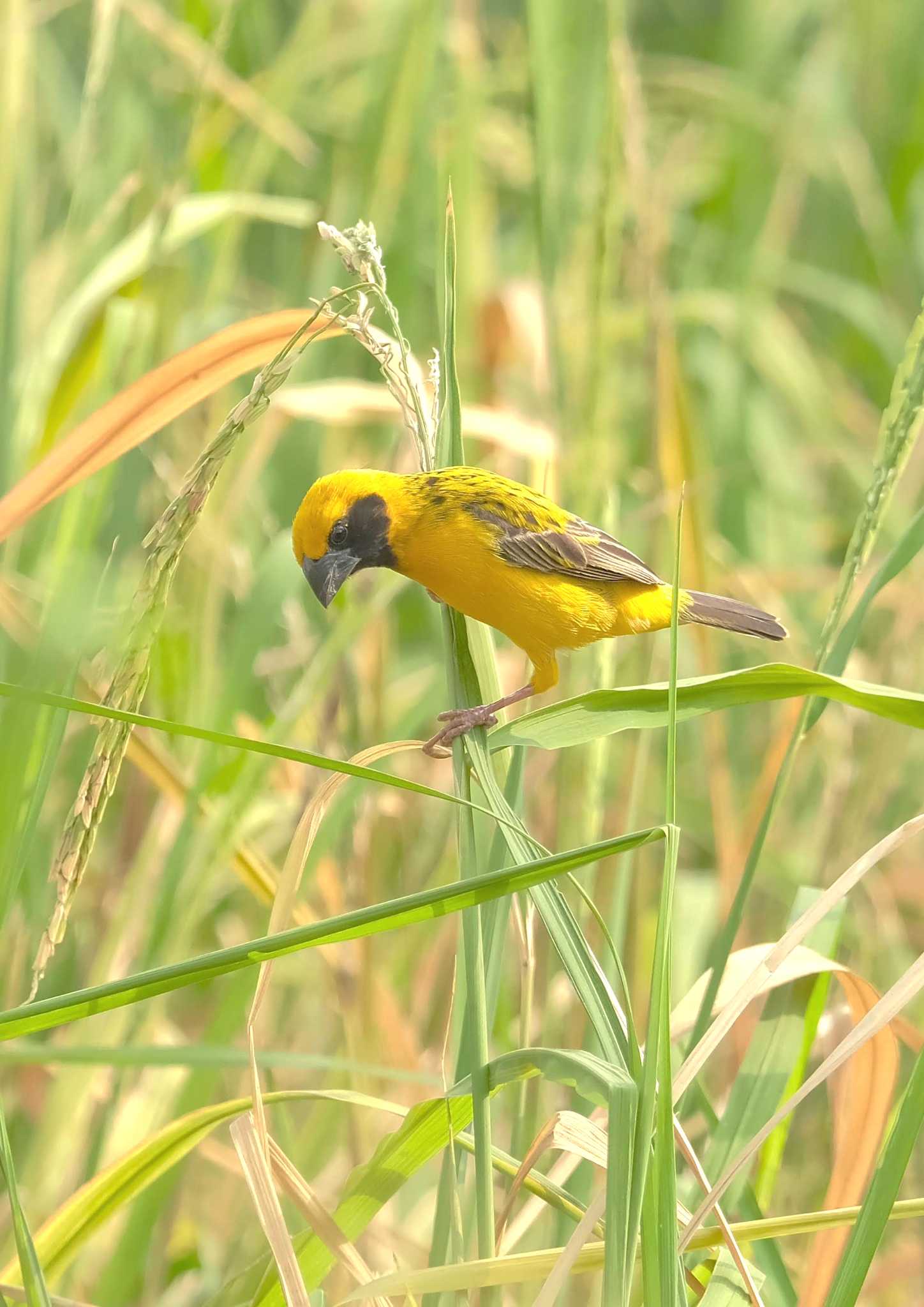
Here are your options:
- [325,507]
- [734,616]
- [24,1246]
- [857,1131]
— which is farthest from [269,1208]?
[734,616]

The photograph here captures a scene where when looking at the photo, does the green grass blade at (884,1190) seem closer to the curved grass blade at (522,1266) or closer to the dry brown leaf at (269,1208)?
the curved grass blade at (522,1266)

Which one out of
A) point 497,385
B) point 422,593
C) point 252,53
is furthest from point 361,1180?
Result: point 252,53

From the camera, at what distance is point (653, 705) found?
148 cm

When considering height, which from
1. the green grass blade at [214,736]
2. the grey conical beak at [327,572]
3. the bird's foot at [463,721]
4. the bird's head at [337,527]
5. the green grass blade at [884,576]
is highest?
the bird's head at [337,527]

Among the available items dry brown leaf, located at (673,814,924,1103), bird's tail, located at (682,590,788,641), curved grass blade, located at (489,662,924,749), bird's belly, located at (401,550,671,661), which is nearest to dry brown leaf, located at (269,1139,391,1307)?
dry brown leaf, located at (673,814,924,1103)

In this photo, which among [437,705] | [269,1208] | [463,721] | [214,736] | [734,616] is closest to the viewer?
[214,736]

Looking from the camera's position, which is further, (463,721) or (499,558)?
(499,558)

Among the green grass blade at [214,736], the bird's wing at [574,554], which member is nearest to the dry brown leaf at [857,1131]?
the green grass blade at [214,736]

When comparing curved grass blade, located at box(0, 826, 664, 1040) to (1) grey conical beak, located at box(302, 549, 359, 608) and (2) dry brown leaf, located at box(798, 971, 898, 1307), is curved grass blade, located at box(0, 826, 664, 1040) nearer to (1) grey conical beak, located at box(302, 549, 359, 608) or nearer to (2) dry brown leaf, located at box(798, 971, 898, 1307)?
(2) dry brown leaf, located at box(798, 971, 898, 1307)

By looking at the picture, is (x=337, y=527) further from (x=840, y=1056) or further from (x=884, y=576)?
(x=840, y=1056)

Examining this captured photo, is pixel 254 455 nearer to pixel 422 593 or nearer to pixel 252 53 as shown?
pixel 422 593

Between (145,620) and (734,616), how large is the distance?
1.65 meters

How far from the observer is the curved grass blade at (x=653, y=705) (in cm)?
140

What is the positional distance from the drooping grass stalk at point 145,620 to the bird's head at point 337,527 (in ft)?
2.57
